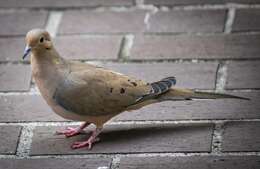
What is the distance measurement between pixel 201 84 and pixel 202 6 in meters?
1.04

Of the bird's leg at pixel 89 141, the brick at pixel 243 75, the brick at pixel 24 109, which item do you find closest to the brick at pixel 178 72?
the brick at pixel 243 75

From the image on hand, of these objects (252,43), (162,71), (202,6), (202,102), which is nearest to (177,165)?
(202,102)

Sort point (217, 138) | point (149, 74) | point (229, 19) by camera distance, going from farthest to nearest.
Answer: point (229, 19) < point (149, 74) < point (217, 138)

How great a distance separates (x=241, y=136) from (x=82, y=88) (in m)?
0.95

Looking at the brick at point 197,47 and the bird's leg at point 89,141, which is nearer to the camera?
the bird's leg at point 89,141

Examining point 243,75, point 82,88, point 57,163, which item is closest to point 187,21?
point 243,75

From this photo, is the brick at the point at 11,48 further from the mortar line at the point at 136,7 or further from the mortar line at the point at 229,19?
the mortar line at the point at 229,19

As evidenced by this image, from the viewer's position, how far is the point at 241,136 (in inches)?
174

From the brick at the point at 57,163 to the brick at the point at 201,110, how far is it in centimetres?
50

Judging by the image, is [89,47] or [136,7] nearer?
[89,47]

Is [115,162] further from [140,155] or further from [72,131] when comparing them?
[72,131]

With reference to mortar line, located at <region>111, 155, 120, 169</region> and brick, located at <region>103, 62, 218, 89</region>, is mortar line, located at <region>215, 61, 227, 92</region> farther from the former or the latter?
mortar line, located at <region>111, 155, 120, 169</region>

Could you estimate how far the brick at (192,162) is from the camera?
13.6 ft

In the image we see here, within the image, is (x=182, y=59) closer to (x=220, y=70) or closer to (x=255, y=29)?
(x=220, y=70)
